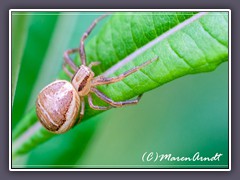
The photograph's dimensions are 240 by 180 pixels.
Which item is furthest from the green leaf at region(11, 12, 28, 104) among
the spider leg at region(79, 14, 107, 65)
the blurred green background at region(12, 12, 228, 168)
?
the spider leg at region(79, 14, 107, 65)

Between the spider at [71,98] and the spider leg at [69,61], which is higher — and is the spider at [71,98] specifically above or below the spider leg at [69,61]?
below

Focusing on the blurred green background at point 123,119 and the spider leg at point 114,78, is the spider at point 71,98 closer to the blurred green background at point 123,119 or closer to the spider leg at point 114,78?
the spider leg at point 114,78

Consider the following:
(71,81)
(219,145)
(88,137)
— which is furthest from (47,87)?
(219,145)

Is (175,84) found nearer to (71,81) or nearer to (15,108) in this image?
(71,81)

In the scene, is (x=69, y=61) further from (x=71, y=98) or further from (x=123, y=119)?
(x=123, y=119)

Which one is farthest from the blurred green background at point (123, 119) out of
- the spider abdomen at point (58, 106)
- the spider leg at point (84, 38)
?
the spider abdomen at point (58, 106)

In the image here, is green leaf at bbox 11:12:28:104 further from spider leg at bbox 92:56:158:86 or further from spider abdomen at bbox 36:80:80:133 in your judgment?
spider leg at bbox 92:56:158:86

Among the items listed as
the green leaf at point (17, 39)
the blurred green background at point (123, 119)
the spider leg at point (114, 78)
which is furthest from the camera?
the blurred green background at point (123, 119)
